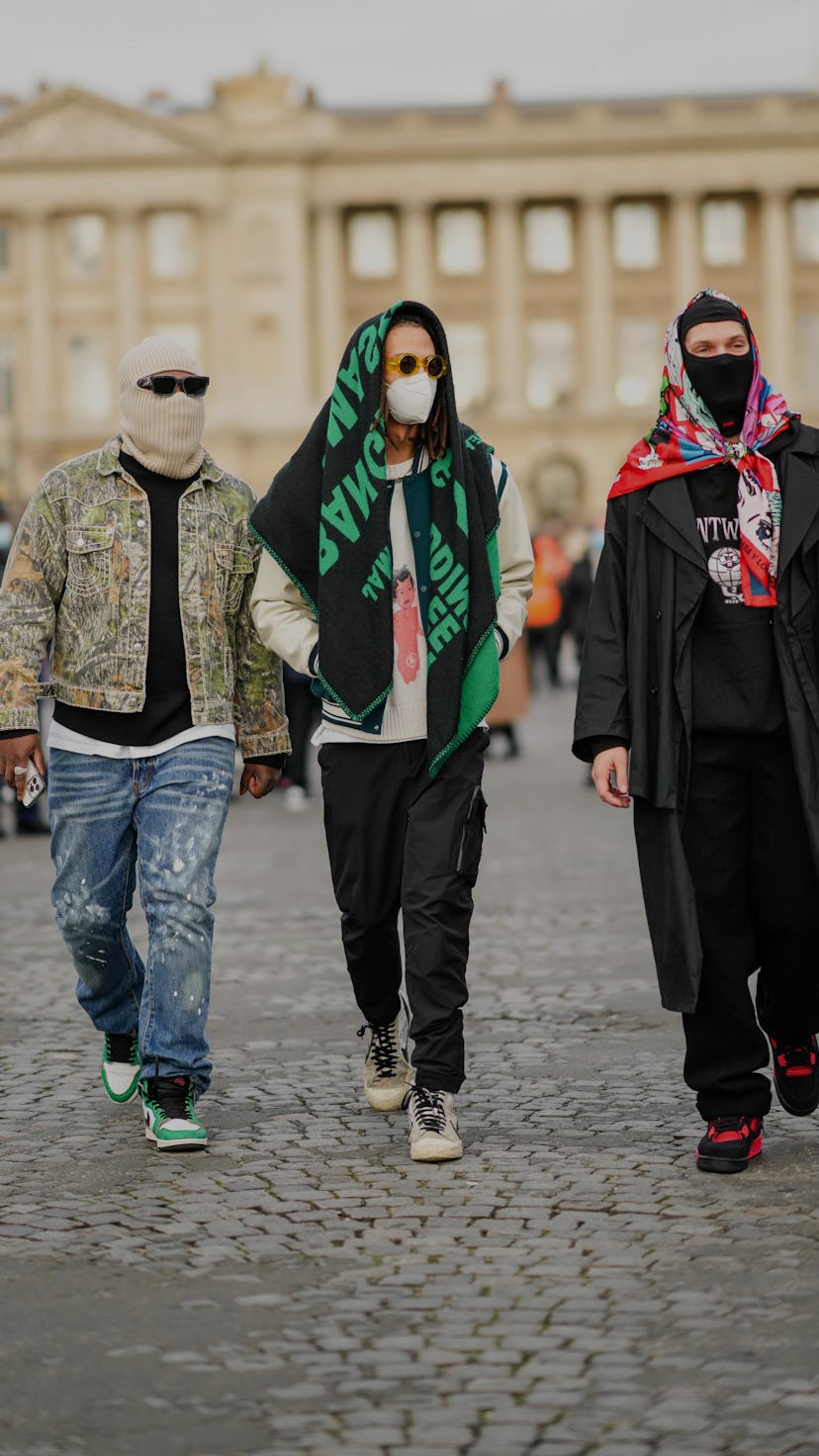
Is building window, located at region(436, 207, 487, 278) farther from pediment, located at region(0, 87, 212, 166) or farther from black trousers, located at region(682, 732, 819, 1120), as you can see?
black trousers, located at region(682, 732, 819, 1120)

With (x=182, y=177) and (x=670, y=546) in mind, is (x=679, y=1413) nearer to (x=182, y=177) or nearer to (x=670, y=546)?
(x=670, y=546)

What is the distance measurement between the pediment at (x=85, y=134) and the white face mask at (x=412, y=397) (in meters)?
74.4

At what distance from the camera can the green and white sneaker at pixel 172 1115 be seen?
18.7ft

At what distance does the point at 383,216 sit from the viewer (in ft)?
269

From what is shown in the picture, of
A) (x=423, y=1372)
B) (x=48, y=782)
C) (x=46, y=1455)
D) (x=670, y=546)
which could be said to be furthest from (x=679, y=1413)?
(x=48, y=782)

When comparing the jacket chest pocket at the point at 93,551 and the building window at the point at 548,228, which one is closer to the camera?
the jacket chest pocket at the point at 93,551

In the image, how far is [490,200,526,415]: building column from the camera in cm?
8031

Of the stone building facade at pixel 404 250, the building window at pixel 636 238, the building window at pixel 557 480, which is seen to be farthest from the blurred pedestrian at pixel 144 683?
the building window at pixel 636 238

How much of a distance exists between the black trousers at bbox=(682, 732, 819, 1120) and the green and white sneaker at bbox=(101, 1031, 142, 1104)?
1.54m

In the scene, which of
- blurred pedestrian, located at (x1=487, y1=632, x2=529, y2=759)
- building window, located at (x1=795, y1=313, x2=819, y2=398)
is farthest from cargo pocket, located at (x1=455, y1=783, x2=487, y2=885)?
building window, located at (x1=795, y1=313, x2=819, y2=398)

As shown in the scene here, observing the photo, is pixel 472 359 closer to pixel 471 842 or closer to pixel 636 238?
pixel 636 238

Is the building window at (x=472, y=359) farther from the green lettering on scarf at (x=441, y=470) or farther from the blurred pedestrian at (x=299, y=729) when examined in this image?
the green lettering on scarf at (x=441, y=470)

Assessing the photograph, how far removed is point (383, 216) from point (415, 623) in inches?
3070

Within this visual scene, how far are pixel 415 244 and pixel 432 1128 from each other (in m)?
77.2
